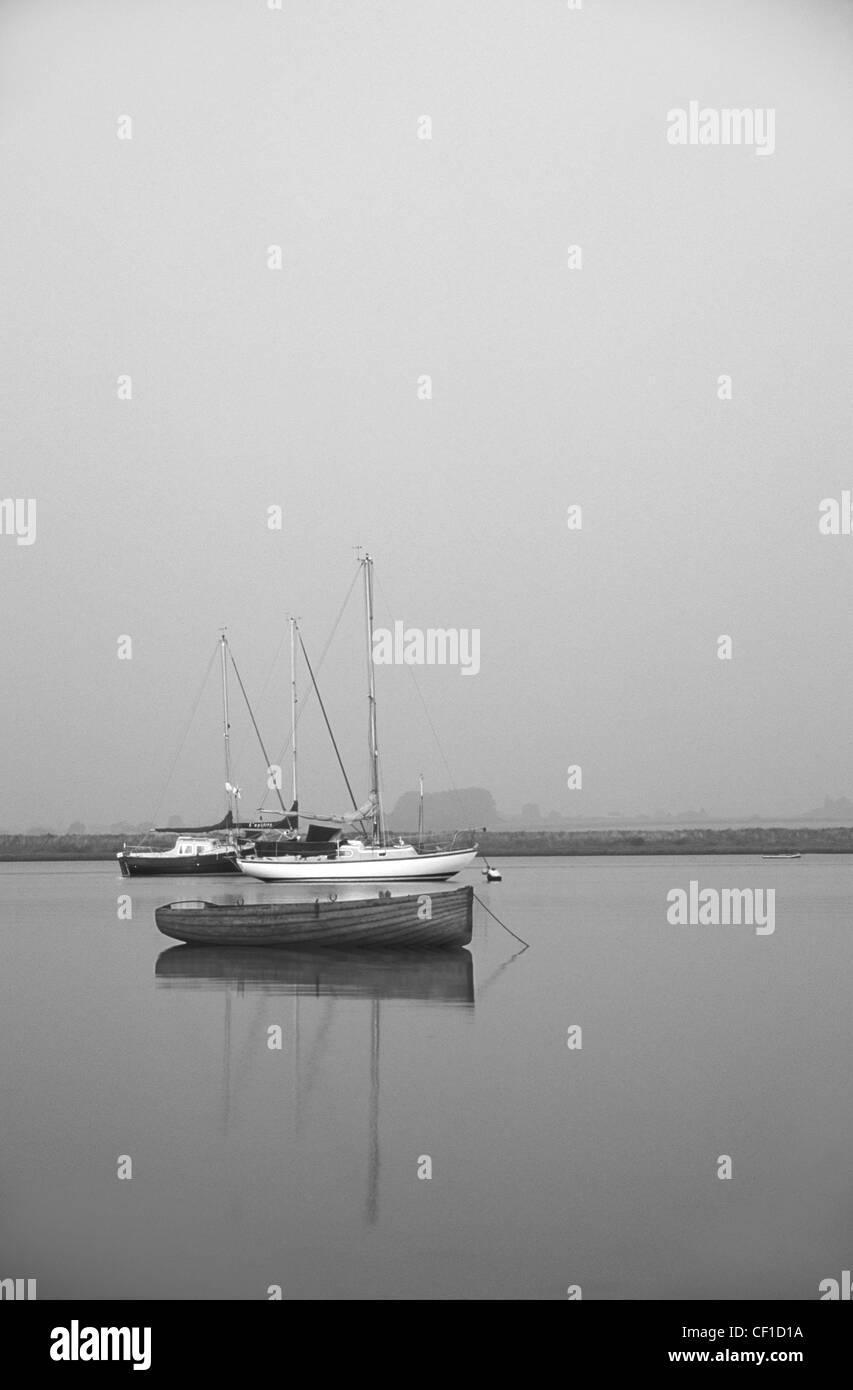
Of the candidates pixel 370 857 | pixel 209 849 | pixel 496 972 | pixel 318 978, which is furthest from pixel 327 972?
pixel 209 849

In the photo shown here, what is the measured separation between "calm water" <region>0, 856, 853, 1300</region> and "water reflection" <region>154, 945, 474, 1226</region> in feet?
Answer: 0.33

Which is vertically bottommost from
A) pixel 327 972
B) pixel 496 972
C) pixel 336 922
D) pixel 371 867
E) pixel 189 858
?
pixel 189 858

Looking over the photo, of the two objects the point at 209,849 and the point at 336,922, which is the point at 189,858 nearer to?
→ the point at 209,849

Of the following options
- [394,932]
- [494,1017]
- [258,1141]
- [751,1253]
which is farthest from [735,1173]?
[394,932]

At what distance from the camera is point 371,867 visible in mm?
43062

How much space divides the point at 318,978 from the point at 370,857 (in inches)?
761

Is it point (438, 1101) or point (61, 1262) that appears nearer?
point (61, 1262)

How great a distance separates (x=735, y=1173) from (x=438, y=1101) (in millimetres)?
3424

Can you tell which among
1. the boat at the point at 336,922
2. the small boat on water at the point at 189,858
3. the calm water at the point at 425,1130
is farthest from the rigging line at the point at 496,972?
the small boat on water at the point at 189,858

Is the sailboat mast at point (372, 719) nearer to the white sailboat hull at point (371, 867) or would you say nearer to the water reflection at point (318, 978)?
the white sailboat hull at point (371, 867)

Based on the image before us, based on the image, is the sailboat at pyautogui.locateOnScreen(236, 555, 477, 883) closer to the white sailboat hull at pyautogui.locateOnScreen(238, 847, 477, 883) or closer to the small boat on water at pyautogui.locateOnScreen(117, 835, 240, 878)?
the white sailboat hull at pyautogui.locateOnScreen(238, 847, 477, 883)

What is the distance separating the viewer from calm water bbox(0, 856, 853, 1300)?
9312mm
